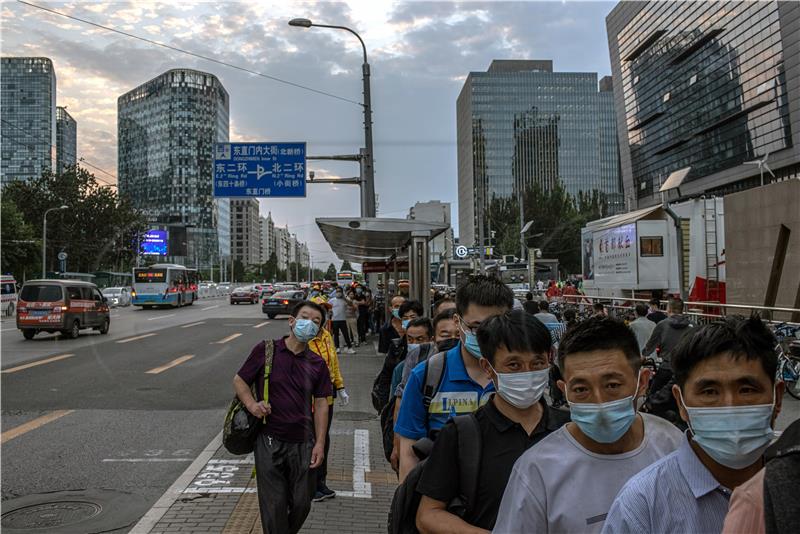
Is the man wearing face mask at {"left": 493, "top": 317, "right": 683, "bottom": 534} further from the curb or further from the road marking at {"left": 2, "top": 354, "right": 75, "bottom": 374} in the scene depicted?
the road marking at {"left": 2, "top": 354, "right": 75, "bottom": 374}

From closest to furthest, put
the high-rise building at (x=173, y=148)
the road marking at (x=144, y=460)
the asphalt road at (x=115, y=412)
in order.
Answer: the asphalt road at (x=115, y=412) < the road marking at (x=144, y=460) < the high-rise building at (x=173, y=148)

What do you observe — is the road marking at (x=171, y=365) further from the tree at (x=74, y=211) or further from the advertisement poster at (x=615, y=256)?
the tree at (x=74, y=211)

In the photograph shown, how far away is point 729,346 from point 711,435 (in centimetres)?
23

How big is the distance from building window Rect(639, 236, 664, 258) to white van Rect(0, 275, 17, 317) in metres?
34.5

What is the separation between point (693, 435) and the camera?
5.18 feet

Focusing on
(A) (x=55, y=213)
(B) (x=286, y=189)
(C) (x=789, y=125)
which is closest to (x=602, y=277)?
(B) (x=286, y=189)

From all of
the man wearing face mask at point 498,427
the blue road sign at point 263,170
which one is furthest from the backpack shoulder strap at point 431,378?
the blue road sign at point 263,170

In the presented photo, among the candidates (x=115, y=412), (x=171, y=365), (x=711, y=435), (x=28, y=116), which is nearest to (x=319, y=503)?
(x=711, y=435)

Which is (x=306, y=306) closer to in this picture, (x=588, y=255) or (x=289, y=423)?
(x=289, y=423)

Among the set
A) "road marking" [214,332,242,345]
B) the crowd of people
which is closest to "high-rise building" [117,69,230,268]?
"road marking" [214,332,242,345]

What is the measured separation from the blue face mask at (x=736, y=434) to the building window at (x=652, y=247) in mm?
17201

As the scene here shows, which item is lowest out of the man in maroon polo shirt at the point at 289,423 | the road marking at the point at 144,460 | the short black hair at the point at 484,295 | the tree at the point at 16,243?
the road marking at the point at 144,460

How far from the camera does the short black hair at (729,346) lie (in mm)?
1639

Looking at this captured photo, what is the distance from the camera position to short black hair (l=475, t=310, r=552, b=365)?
8.12ft
